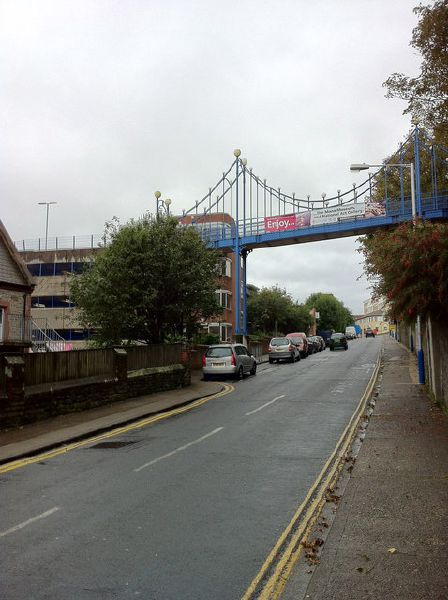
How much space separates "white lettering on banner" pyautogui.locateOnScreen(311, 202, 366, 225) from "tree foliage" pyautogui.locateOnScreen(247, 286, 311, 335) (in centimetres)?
1648

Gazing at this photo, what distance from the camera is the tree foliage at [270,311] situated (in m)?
54.7

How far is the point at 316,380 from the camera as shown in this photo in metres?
23.1

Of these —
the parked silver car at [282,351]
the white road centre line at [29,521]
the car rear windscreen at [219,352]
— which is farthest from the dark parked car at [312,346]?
the white road centre line at [29,521]

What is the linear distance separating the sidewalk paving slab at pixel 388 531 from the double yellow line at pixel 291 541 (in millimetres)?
112

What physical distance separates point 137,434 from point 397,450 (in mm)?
5629

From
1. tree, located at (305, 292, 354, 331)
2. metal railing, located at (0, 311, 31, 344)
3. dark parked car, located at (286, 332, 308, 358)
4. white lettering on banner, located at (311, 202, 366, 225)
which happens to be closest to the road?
metal railing, located at (0, 311, 31, 344)

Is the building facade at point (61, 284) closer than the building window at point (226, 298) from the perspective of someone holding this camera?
No

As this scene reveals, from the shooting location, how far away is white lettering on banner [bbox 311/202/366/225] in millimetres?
37469

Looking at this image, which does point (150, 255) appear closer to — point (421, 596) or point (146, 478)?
point (146, 478)

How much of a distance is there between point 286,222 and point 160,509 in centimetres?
3482

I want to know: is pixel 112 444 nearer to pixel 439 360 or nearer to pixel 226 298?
pixel 439 360

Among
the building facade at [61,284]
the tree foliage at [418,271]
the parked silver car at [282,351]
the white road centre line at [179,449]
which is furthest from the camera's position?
the building facade at [61,284]

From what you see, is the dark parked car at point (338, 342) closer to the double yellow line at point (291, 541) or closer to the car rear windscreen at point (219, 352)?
the car rear windscreen at point (219, 352)

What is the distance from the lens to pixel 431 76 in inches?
663
